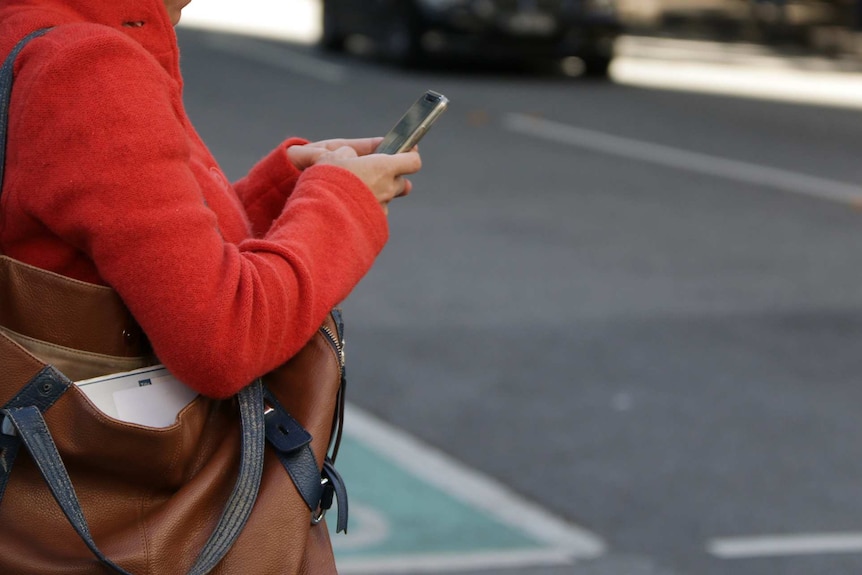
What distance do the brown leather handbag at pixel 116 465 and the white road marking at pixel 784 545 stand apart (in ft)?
8.81

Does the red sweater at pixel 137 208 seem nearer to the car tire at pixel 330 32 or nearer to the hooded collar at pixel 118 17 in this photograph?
the hooded collar at pixel 118 17

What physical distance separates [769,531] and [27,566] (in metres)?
3.13

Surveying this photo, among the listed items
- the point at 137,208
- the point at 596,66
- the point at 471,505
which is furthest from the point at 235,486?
the point at 596,66

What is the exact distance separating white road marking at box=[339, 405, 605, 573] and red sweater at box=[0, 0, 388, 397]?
2.36 metres

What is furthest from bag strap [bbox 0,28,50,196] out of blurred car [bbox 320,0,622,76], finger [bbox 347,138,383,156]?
blurred car [bbox 320,0,622,76]

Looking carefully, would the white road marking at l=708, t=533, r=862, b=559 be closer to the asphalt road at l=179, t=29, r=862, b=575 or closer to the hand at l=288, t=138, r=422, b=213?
the asphalt road at l=179, t=29, r=862, b=575

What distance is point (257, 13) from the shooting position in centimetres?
2539

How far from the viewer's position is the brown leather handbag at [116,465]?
1.60 meters

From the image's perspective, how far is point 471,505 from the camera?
443 cm

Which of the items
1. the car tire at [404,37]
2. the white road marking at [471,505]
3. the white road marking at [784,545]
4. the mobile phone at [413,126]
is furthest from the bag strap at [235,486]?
the car tire at [404,37]

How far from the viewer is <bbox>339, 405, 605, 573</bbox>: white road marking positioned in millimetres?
4012

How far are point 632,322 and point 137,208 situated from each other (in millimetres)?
5176

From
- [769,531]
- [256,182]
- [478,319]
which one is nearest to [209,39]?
[478,319]

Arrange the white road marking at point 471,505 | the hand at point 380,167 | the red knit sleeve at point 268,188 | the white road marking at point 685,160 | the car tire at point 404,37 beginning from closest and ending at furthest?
the hand at point 380,167 → the red knit sleeve at point 268,188 → the white road marking at point 471,505 → the white road marking at point 685,160 → the car tire at point 404,37
